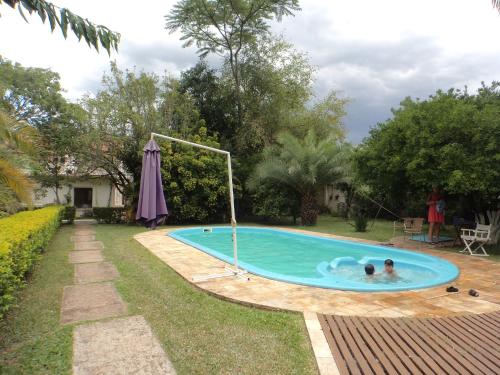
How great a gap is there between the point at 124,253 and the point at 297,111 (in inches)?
632

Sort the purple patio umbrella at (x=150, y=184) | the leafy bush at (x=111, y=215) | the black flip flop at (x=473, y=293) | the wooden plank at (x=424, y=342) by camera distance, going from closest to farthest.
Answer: the wooden plank at (x=424, y=342)
the black flip flop at (x=473, y=293)
the purple patio umbrella at (x=150, y=184)
the leafy bush at (x=111, y=215)

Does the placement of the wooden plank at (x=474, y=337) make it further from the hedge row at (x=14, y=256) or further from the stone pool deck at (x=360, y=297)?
the hedge row at (x=14, y=256)

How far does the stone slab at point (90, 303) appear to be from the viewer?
15.4ft

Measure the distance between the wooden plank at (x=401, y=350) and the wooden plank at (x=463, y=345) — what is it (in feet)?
1.75

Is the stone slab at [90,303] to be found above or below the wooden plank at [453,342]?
above

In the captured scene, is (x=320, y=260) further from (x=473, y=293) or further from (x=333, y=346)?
(x=333, y=346)

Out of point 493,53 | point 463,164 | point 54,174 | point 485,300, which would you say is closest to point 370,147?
point 463,164

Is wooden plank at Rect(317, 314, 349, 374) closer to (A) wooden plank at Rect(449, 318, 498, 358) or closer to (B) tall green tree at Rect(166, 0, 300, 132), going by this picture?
(A) wooden plank at Rect(449, 318, 498, 358)

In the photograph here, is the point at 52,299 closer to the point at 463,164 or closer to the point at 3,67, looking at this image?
the point at 463,164

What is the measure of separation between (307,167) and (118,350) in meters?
14.7

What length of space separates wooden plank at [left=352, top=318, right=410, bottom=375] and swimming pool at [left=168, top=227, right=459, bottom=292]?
1742 millimetres

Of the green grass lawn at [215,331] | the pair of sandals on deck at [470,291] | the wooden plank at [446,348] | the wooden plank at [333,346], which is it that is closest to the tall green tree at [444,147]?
the pair of sandals on deck at [470,291]

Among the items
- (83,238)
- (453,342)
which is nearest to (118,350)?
(453,342)

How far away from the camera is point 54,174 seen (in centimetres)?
1975
